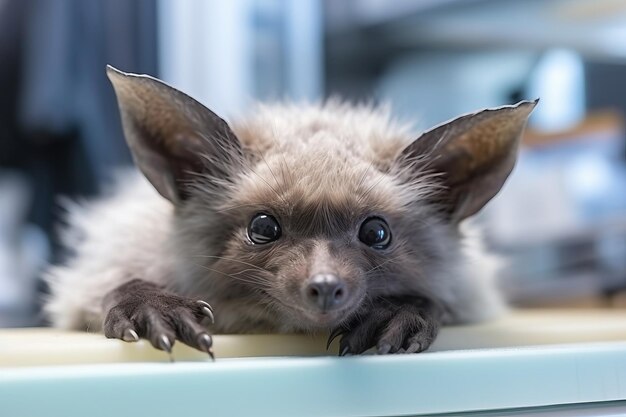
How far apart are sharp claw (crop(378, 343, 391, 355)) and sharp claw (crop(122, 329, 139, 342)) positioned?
312mm

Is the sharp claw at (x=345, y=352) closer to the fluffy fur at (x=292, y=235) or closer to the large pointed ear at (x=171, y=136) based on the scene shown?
the fluffy fur at (x=292, y=235)

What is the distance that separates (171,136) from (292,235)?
0.30m

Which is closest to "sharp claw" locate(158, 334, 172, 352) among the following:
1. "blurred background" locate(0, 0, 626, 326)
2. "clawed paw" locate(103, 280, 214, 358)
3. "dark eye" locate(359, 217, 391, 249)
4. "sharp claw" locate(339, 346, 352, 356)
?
"clawed paw" locate(103, 280, 214, 358)

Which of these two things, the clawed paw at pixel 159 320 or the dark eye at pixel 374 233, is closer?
the clawed paw at pixel 159 320

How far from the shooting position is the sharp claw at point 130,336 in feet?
3.29

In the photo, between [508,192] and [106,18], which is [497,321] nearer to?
[508,192]

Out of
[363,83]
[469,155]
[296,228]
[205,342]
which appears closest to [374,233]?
[296,228]

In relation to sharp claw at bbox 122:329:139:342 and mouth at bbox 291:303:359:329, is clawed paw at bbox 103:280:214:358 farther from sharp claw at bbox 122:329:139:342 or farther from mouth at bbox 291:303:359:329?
mouth at bbox 291:303:359:329

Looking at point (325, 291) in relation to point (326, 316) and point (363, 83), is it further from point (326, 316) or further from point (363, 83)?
point (363, 83)

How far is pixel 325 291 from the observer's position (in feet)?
3.33

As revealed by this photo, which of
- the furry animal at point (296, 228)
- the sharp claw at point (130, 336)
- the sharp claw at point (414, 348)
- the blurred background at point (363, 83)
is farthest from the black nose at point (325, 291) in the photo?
the blurred background at point (363, 83)

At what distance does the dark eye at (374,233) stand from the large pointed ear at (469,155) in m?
0.13

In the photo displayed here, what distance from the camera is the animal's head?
1.15 metres

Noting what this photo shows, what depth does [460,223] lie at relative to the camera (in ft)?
4.66
